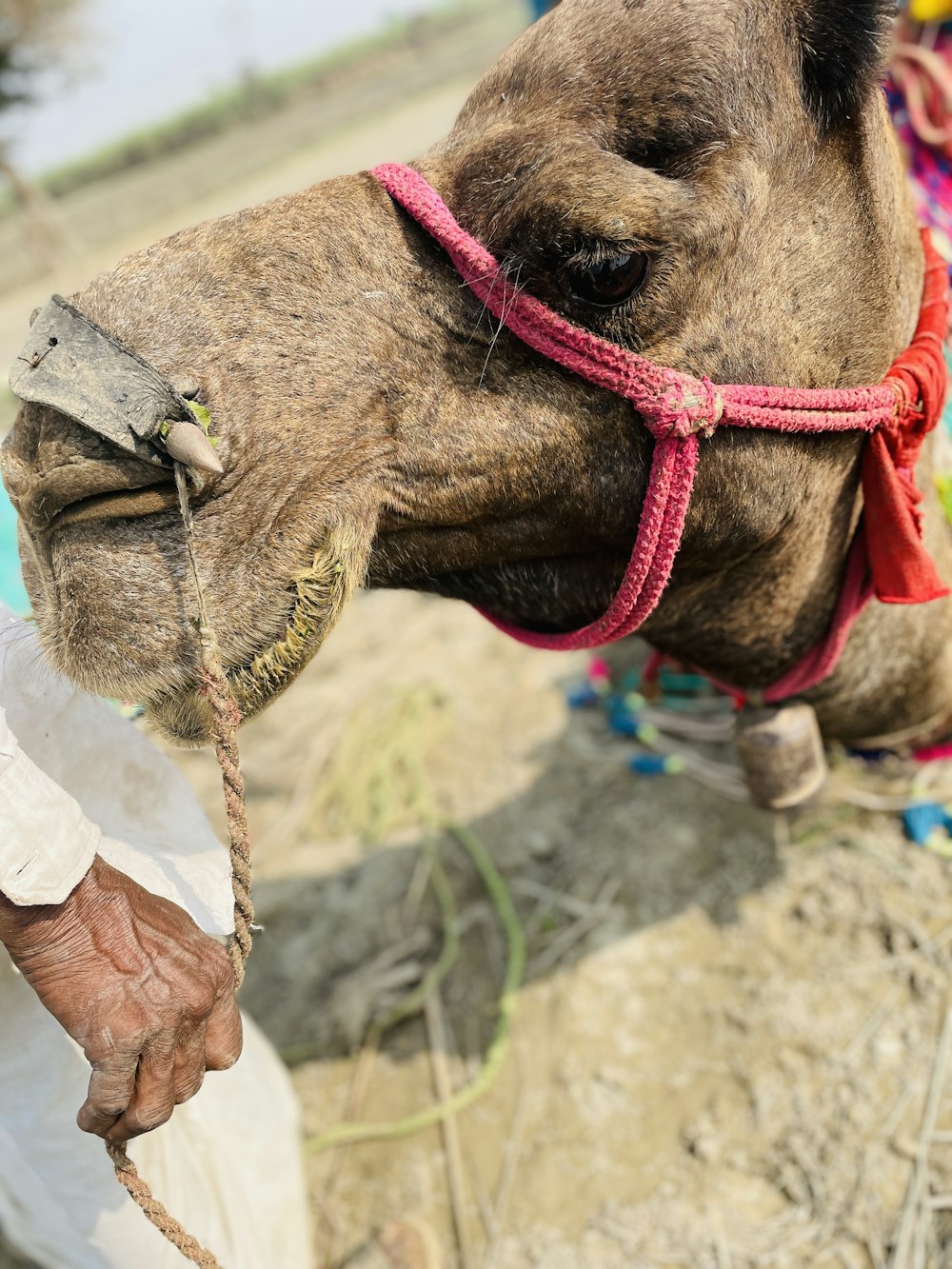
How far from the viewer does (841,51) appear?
158 centimetres

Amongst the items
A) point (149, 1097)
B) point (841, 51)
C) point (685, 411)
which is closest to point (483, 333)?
point (685, 411)

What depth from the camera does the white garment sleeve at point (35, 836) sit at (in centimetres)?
131

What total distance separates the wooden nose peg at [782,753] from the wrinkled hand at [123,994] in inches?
49.7

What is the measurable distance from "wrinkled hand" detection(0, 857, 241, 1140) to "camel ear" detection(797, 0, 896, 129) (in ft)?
5.22

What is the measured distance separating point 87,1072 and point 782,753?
1.49 metres

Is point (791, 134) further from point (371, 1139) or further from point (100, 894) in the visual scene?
point (371, 1139)

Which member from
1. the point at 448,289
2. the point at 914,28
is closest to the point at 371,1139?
the point at 448,289

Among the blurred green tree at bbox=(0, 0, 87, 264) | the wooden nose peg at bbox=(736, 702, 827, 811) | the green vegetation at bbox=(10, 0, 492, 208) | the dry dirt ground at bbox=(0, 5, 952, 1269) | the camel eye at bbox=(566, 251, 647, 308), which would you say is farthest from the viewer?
the green vegetation at bbox=(10, 0, 492, 208)

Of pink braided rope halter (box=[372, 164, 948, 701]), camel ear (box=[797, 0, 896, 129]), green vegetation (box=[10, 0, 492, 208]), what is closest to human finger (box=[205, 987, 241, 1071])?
pink braided rope halter (box=[372, 164, 948, 701])

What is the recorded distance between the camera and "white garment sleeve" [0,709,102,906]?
1306 mm

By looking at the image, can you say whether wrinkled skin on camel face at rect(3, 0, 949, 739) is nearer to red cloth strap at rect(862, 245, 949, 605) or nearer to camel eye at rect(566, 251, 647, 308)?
camel eye at rect(566, 251, 647, 308)

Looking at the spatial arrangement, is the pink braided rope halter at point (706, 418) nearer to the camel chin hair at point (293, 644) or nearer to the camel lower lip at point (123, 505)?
the camel chin hair at point (293, 644)

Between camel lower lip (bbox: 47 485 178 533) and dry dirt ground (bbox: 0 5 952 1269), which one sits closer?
camel lower lip (bbox: 47 485 178 533)

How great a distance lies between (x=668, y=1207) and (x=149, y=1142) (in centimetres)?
129
